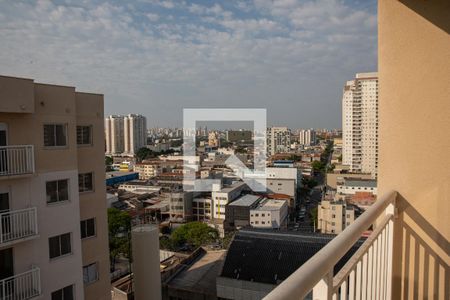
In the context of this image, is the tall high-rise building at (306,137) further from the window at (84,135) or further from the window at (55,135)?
the window at (55,135)

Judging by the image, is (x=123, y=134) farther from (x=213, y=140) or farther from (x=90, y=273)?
(x=90, y=273)

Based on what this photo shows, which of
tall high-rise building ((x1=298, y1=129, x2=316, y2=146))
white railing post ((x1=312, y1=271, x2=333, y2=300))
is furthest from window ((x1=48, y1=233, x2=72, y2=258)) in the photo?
tall high-rise building ((x1=298, y1=129, x2=316, y2=146))

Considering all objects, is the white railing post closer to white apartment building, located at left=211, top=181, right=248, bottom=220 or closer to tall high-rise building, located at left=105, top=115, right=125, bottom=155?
white apartment building, located at left=211, top=181, right=248, bottom=220

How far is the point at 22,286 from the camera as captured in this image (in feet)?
8.83

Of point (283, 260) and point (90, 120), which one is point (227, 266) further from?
point (90, 120)

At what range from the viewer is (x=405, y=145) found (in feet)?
3.75

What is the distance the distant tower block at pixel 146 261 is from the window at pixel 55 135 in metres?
2.29

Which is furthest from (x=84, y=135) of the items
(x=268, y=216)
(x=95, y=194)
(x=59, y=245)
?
(x=268, y=216)

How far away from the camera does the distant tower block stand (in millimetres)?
4961

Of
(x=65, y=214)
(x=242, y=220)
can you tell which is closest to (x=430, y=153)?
(x=65, y=214)

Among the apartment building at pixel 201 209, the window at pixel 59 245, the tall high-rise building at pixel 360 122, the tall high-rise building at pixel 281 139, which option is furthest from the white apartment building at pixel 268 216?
the tall high-rise building at pixel 281 139

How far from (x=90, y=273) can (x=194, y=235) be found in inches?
389

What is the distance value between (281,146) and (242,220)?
2369 centimetres

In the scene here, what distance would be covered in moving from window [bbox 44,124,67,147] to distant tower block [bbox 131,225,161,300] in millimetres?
2291
